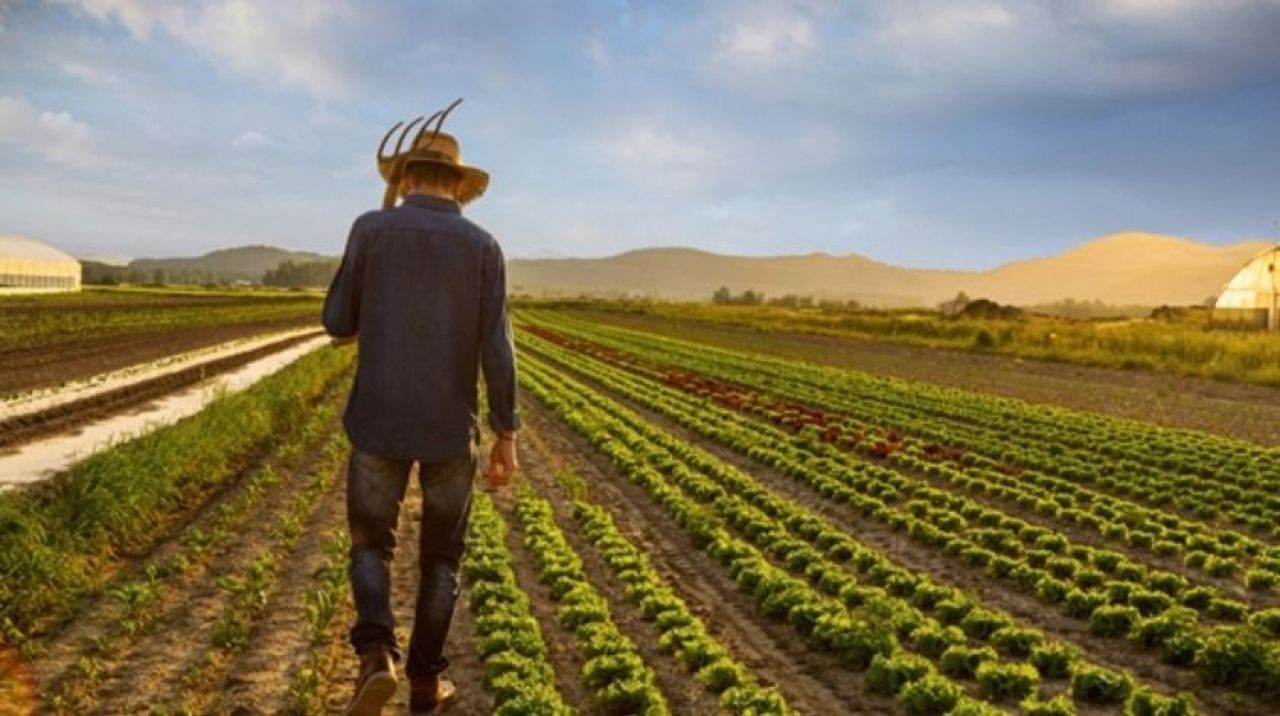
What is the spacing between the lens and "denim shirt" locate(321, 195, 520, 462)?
15.7 ft

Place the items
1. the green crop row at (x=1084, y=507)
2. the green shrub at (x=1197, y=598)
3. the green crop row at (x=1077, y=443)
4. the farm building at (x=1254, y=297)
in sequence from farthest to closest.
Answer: the farm building at (x=1254, y=297) → the green crop row at (x=1077, y=443) → the green crop row at (x=1084, y=507) → the green shrub at (x=1197, y=598)

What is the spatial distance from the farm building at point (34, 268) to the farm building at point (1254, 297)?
75664 mm

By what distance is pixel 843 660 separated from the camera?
7035 millimetres

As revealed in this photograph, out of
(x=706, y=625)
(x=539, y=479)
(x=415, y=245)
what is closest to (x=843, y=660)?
(x=706, y=625)

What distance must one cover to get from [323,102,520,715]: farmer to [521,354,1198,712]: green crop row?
2.98 meters

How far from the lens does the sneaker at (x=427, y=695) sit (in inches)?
214

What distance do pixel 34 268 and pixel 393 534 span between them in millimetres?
93057

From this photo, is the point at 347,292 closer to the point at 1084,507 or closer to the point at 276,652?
the point at 276,652

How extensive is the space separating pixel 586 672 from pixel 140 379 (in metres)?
20.6

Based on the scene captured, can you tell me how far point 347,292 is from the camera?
488 centimetres

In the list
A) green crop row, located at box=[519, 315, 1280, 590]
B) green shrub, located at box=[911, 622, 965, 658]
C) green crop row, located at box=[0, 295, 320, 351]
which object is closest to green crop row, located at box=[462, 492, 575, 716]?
green shrub, located at box=[911, 622, 965, 658]

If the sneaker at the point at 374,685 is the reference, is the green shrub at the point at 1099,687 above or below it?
below

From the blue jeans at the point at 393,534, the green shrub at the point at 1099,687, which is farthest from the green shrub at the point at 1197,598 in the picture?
the blue jeans at the point at 393,534

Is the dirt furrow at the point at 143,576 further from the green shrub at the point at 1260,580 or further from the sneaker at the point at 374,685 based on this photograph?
the green shrub at the point at 1260,580
